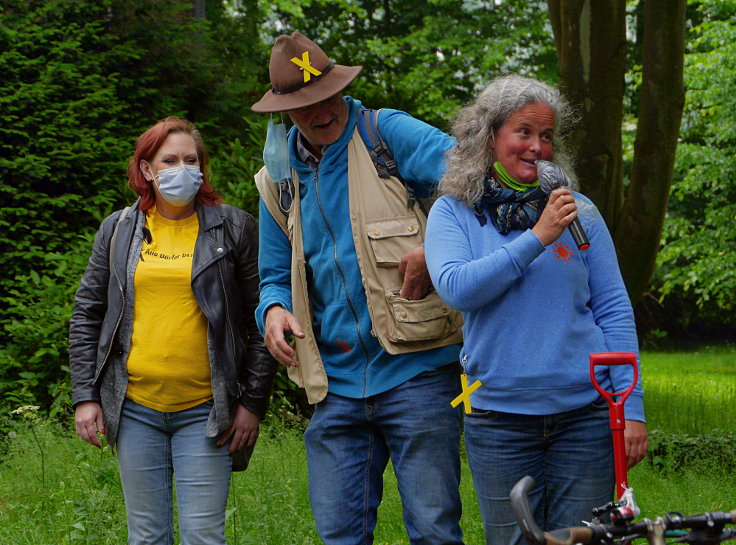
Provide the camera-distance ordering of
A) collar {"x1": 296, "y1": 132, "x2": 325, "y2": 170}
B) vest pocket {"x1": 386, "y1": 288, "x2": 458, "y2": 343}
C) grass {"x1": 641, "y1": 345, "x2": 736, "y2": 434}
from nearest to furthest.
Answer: vest pocket {"x1": 386, "y1": 288, "x2": 458, "y2": 343}
collar {"x1": 296, "y1": 132, "x2": 325, "y2": 170}
grass {"x1": 641, "y1": 345, "x2": 736, "y2": 434}

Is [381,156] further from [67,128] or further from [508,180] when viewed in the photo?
[67,128]

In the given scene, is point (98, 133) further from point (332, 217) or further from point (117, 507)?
point (332, 217)

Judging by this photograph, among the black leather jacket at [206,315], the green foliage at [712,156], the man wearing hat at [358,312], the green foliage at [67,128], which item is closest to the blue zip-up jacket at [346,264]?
the man wearing hat at [358,312]

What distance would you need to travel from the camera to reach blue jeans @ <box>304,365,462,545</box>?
3512mm

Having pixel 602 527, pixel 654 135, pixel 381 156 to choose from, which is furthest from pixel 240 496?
pixel 654 135

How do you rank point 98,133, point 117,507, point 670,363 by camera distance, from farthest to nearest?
1. point 670,363
2. point 98,133
3. point 117,507

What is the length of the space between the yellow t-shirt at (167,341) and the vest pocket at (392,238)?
2.79 feet

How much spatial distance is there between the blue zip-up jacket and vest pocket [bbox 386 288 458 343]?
99 mm

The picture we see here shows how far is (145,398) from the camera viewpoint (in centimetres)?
395

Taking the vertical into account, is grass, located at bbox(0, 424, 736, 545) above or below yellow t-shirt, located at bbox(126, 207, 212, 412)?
below

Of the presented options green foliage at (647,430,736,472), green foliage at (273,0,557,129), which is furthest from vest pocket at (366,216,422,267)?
green foliage at (273,0,557,129)

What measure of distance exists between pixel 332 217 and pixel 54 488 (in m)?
3.55

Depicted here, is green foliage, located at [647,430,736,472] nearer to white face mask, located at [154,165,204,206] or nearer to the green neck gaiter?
white face mask, located at [154,165,204,206]

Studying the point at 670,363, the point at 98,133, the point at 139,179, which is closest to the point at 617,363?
the point at 139,179
